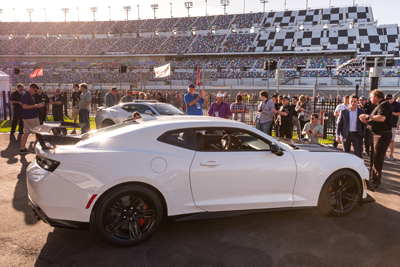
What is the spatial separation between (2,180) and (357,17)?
60355 millimetres

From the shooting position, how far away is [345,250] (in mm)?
3418

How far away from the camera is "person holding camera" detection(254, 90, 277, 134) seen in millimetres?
8182

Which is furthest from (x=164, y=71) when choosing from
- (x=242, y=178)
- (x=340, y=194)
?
(x=242, y=178)

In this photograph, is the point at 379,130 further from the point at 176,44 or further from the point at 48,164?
the point at 176,44

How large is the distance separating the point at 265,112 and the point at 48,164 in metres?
5.93

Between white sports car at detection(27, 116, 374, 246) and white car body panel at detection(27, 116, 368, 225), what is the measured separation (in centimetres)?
1

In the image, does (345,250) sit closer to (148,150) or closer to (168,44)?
(148,150)

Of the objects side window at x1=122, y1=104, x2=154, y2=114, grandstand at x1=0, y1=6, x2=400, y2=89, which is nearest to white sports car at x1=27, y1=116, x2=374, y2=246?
side window at x1=122, y1=104, x2=154, y2=114

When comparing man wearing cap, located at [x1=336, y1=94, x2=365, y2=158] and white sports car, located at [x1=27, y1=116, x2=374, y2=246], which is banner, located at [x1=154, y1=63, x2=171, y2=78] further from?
white sports car, located at [x1=27, y1=116, x2=374, y2=246]

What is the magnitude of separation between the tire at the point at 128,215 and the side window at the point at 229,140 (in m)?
0.86

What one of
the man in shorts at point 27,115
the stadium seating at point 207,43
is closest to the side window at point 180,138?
the man in shorts at point 27,115

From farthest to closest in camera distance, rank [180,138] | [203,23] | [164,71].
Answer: [203,23], [164,71], [180,138]

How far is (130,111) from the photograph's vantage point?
10.6 m

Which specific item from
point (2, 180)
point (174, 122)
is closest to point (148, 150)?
point (174, 122)
